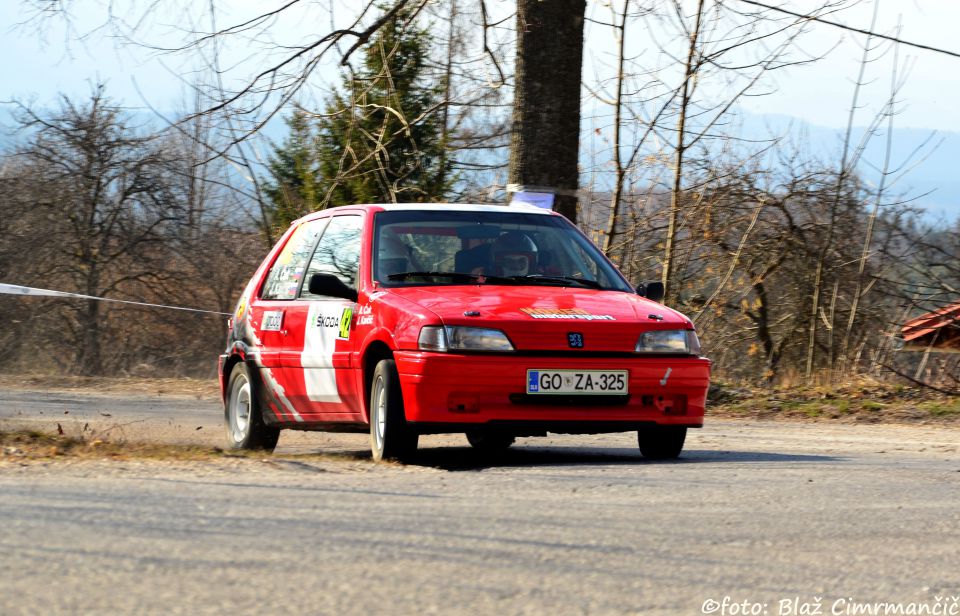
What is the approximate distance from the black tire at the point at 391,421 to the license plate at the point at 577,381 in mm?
709

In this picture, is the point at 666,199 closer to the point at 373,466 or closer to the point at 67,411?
the point at 67,411

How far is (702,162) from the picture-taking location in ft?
55.2

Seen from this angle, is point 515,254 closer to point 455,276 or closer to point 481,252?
point 481,252

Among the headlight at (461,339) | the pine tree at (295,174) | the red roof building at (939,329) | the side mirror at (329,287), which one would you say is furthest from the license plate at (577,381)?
the pine tree at (295,174)

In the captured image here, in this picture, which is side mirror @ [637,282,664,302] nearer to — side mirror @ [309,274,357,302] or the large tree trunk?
side mirror @ [309,274,357,302]

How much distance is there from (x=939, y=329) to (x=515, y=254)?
833cm

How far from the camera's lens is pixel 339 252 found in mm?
8578

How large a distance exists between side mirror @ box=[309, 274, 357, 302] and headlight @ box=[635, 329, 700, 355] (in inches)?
70.1

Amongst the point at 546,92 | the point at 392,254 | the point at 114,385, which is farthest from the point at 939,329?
the point at 114,385

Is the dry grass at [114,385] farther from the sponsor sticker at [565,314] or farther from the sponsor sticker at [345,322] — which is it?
the sponsor sticker at [565,314]

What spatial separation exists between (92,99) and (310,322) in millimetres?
15118

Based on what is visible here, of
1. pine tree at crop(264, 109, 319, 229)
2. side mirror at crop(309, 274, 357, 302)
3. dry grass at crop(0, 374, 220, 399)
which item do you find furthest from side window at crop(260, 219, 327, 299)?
dry grass at crop(0, 374, 220, 399)

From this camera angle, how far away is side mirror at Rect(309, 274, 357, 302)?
7922 mm

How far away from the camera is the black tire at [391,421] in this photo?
7.24 meters
